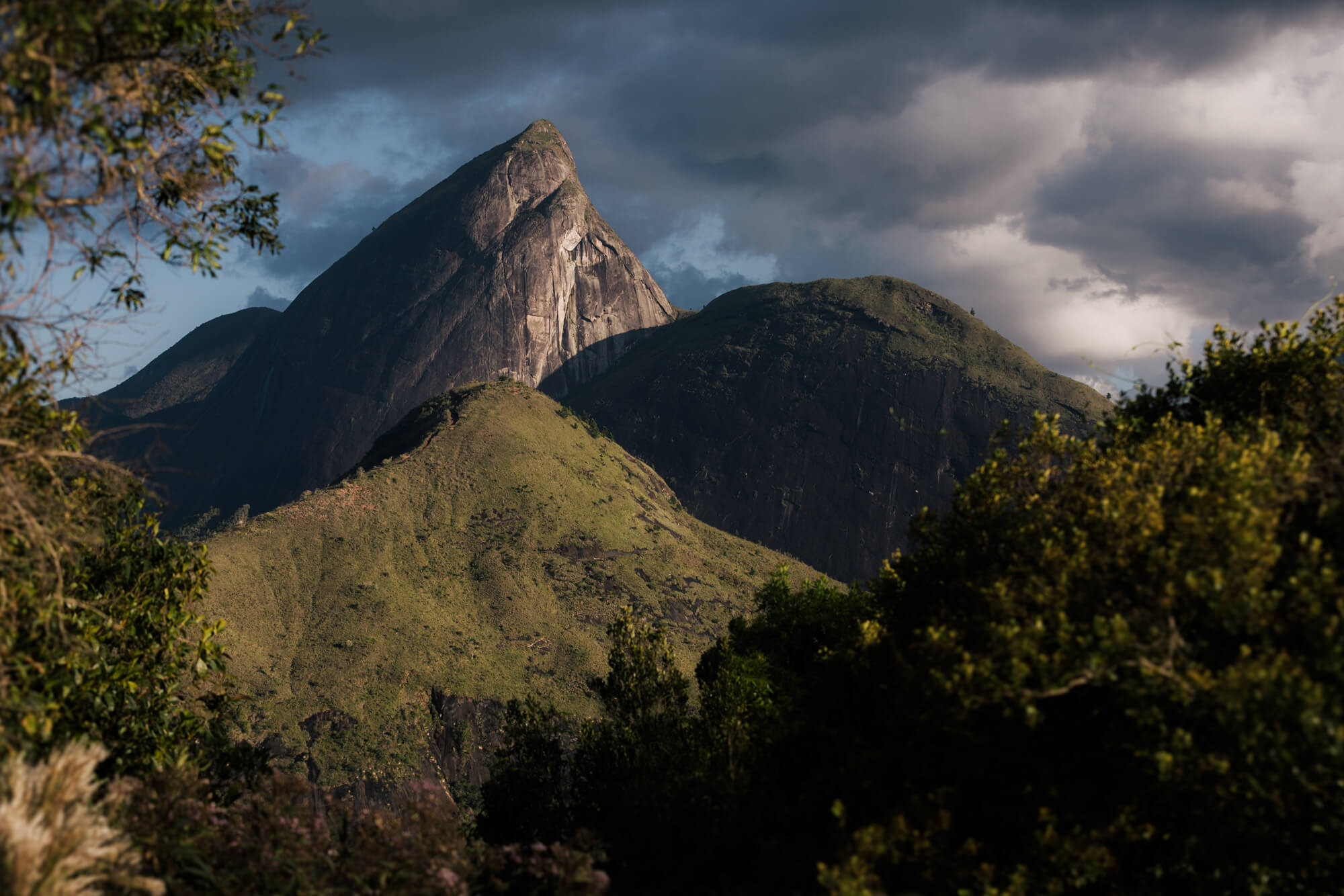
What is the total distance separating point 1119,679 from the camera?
11859 mm

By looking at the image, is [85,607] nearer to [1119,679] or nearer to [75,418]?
[75,418]

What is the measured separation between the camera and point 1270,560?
11.2 meters

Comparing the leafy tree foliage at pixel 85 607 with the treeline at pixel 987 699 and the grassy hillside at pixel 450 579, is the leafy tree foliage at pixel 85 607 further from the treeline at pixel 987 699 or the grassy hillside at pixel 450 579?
the grassy hillside at pixel 450 579

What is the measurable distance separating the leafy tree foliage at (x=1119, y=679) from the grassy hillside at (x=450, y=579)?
8208 cm

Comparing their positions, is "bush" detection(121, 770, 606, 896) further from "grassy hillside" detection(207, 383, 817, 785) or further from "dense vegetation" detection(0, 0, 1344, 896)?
"grassy hillside" detection(207, 383, 817, 785)

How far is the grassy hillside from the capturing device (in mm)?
97812

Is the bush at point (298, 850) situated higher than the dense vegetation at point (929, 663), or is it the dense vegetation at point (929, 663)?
the dense vegetation at point (929, 663)

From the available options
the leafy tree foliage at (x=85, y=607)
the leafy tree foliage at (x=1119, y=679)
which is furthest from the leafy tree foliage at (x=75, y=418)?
the leafy tree foliage at (x=1119, y=679)

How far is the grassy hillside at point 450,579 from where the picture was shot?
97.8 m

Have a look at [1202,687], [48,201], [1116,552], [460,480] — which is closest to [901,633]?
[1116,552]

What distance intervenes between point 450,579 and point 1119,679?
11944 centimetres

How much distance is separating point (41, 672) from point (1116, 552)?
572 inches

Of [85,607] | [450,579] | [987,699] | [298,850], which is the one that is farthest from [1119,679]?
[450,579]

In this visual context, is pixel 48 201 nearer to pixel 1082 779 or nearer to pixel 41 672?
pixel 41 672
